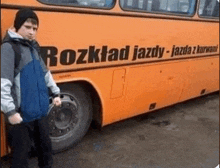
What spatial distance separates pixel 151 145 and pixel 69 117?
123cm

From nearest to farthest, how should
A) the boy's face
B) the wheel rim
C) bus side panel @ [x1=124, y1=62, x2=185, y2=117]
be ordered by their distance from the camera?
the boy's face
the wheel rim
bus side panel @ [x1=124, y1=62, x2=185, y2=117]

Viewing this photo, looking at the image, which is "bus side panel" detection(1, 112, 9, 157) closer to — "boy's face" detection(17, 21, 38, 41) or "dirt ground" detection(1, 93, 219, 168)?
"dirt ground" detection(1, 93, 219, 168)

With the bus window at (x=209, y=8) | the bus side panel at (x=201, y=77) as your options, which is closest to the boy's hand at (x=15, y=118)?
the bus side panel at (x=201, y=77)

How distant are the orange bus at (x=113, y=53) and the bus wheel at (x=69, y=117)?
A: 0.04 feet

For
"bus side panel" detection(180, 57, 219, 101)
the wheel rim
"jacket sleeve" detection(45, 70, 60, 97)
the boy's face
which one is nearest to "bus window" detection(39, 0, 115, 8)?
the boy's face

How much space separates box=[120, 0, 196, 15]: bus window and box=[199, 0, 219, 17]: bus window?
252mm

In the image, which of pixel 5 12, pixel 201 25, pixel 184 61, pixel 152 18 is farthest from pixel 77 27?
pixel 201 25

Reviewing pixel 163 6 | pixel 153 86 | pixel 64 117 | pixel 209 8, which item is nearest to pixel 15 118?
pixel 64 117

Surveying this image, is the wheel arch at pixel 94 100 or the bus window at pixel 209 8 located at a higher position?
the bus window at pixel 209 8

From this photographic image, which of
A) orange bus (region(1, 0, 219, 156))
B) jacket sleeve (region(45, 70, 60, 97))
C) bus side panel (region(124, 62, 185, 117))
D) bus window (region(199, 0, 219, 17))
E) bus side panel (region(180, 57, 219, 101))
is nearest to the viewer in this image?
jacket sleeve (region(45, 70, 60, 97))

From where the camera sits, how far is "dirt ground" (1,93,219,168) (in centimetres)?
328

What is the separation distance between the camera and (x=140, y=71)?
12.3ft

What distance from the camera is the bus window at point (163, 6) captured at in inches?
130

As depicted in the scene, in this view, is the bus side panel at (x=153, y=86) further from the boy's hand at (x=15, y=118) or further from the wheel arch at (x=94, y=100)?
the boy's hand at (x=15, y=118)
